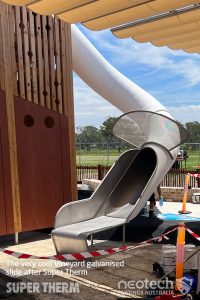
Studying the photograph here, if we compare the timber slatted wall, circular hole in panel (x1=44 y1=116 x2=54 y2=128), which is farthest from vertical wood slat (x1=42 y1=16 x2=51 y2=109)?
circular hole in panel (x1=44 y1=116 x2=54 y2=128)

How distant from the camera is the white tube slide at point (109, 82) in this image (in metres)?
13.5

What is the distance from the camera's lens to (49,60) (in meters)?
10.8

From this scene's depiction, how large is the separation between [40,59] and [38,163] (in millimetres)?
2607

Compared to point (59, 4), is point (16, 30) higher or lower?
higher

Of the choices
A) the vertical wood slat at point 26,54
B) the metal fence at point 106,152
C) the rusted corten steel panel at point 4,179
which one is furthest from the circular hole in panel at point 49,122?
the metal fence at point 106,152

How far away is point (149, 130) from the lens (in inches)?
454

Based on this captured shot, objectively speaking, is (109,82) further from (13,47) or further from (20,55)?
(13,47)

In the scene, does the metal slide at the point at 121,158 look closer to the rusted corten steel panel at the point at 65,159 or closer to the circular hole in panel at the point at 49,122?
the rusted corten steel panel at the point at 65,159

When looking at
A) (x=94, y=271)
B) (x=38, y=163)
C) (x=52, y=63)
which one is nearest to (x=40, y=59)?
(x=52, y=63)

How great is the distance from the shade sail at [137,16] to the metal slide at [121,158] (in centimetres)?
308

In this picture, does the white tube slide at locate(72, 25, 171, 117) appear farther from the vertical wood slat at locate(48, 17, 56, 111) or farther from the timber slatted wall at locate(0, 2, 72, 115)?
the vertical wood slat at locate(48, 17, 56, 111)

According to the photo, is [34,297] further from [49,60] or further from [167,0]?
[49,60]

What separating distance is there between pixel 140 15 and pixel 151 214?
750cm

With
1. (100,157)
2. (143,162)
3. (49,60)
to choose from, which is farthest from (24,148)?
(100,157)
